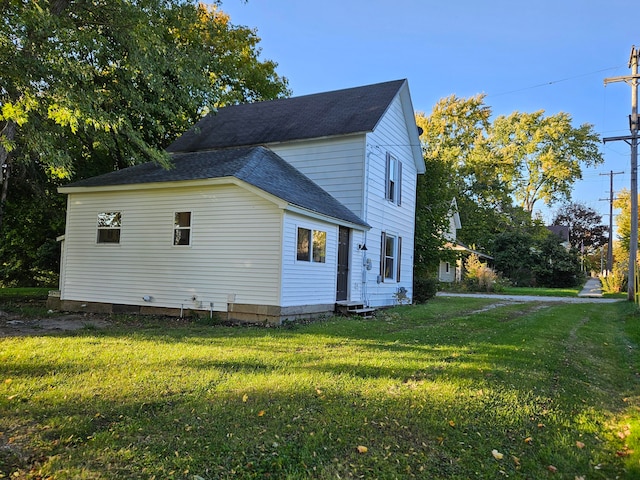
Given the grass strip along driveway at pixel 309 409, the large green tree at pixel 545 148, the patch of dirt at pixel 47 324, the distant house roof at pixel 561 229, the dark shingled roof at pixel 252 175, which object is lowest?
the patch of dirt at pixel 47 324

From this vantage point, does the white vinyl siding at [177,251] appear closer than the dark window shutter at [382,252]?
Yes

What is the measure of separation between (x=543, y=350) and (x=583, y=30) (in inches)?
459

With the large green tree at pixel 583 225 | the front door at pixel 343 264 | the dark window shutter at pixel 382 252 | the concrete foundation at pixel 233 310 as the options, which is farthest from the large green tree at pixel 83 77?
the large green tree at pixel 583 225

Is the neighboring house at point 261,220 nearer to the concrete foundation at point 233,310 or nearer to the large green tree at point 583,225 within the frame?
the concrete foundation at point 233,310

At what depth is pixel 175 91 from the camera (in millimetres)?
12844

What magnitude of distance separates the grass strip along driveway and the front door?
5.09m

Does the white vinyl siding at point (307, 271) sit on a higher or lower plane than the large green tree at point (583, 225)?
lower

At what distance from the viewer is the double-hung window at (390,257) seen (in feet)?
49.9

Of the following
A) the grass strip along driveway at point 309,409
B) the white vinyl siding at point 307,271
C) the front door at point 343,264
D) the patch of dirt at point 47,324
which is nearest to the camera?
the grass strip along driveway at point 309,409

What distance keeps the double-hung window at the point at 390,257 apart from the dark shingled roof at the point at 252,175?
2.14m

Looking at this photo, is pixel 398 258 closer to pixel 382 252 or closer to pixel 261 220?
pixel 382 252

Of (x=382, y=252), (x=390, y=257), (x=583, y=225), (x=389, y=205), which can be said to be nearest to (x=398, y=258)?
(x=390, y=257)

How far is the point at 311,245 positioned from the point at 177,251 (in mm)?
3419

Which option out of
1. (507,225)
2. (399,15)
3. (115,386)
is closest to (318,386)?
(115,386)
